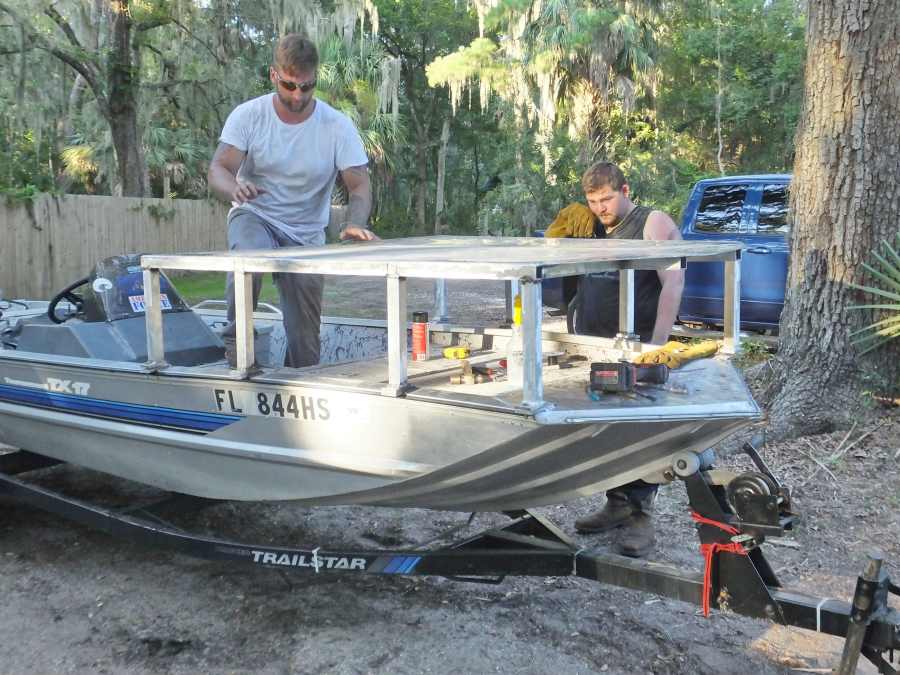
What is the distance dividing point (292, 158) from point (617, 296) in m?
1.97

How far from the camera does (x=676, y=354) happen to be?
139 inches

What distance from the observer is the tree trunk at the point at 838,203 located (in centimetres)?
563

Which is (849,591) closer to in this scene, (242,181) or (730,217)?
(242,181)

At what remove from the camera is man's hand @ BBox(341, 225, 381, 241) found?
449cm

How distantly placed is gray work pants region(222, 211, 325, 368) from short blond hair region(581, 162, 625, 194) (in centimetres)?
161

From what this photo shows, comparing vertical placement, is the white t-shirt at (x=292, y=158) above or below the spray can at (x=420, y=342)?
above

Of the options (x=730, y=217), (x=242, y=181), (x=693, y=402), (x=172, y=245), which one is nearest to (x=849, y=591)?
(x=693, y=402)

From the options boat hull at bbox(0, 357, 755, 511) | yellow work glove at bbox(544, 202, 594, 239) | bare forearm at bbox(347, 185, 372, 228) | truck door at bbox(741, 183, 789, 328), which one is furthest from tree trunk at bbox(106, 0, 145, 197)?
boat hull at bbox(0, 357, 755, 511)

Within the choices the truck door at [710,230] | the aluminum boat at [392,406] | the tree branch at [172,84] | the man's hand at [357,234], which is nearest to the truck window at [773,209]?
the truck door at [710,230]

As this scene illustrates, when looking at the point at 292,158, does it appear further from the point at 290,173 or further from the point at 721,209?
the point at 721,209

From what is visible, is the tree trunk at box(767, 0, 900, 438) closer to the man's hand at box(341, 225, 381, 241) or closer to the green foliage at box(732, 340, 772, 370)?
the green foliage at box(732, 340, 772, 370)

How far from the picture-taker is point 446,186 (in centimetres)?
4306

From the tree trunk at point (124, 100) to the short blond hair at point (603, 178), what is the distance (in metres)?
15.6

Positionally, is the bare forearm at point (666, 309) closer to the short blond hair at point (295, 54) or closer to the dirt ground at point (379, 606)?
the dirt ground at point (379, 606)
